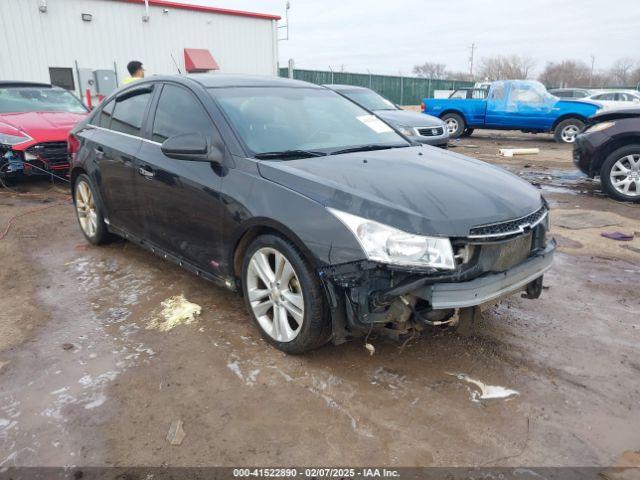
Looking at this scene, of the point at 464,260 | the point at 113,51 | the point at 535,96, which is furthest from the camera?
the point at 113,51

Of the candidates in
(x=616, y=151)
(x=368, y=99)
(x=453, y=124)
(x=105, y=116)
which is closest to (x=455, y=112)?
(x=453, y=124)

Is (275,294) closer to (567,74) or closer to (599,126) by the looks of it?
(599,126)

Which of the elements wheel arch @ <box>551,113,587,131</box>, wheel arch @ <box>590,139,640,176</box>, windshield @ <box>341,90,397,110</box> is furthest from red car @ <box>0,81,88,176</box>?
wheel arch @ <box>551,113,587,131</box>

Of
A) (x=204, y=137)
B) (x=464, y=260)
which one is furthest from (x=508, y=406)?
(x=204, y=137)

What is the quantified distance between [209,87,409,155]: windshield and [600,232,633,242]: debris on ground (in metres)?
3.01

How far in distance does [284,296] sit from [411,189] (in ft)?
3.11

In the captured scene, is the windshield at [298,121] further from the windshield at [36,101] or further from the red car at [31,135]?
the windshield at [36,101]

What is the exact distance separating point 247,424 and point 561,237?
14.4 ft

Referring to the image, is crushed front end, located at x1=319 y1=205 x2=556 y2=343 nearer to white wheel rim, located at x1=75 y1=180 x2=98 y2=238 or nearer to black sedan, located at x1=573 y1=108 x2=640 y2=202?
white wheel rim, located at x1=75 y1=180 x2=98 y2=238

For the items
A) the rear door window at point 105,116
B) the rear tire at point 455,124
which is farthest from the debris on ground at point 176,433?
the rear tire at point 455,124

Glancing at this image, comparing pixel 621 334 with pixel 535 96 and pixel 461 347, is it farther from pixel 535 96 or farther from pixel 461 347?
pixel 535 96

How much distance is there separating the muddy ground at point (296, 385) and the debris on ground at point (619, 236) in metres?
1.36

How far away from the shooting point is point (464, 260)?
258 cm

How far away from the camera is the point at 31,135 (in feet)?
24.3
